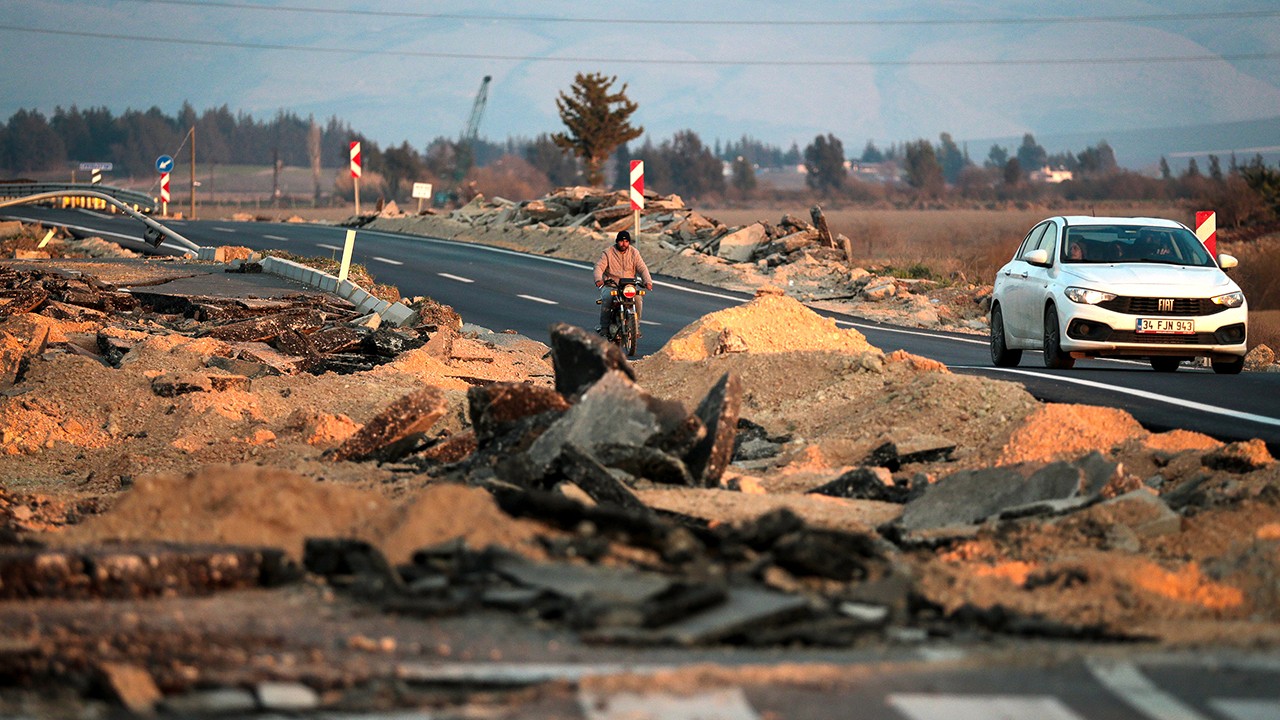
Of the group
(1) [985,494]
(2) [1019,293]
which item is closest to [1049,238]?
(2) [1019,293]

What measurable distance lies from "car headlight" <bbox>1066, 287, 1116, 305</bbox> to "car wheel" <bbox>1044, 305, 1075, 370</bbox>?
0.33m

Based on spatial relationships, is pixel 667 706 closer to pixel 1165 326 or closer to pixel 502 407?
pixel 502 407

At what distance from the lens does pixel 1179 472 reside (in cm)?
942

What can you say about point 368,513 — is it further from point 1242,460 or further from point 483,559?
point 1242,460

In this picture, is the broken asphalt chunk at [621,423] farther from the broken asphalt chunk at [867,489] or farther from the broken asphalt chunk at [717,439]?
the broken asphalt chunk at [867,489]

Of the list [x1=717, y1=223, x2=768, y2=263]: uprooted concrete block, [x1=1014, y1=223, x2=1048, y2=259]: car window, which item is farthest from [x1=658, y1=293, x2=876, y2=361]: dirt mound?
[x1=717, y1=223, x2=768, y2=263]: uprooted concrete block

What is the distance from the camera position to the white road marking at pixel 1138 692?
4.71 metres

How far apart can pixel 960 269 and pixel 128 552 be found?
33.1m

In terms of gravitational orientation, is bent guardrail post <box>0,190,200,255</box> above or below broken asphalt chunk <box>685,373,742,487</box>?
above

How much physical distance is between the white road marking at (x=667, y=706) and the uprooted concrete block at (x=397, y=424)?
590cm

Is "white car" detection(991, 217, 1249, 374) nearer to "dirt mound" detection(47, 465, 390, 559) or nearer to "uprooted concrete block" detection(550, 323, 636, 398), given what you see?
"uprooted concrete block" detection(550, 323, 636, 398)

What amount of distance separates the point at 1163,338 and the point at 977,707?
11.3 m

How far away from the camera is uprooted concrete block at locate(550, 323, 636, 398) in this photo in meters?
10.7

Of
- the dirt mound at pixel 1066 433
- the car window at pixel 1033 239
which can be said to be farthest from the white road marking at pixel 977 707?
the car window at pixel 1033 239
